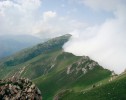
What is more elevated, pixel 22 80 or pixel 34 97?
pixel 22 80

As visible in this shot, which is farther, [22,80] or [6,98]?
[22,80]

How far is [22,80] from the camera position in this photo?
7160 inches

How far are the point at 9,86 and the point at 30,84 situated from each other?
1289 cm

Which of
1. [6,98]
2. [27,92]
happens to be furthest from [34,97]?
[6,98]

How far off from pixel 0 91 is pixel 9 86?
6272mm

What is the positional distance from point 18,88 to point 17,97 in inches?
252

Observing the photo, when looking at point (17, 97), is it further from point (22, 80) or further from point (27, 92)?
point (22, 80)

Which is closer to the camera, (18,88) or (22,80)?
(18,88)

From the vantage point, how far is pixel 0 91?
16588 centimetres

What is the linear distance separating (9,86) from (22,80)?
13.3m

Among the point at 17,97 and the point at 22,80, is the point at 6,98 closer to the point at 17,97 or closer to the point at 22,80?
the point at 17,97

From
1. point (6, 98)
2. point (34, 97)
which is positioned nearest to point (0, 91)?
point (6, 98)

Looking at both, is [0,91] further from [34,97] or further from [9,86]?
[34,97]

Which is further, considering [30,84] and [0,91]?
[30,84]
